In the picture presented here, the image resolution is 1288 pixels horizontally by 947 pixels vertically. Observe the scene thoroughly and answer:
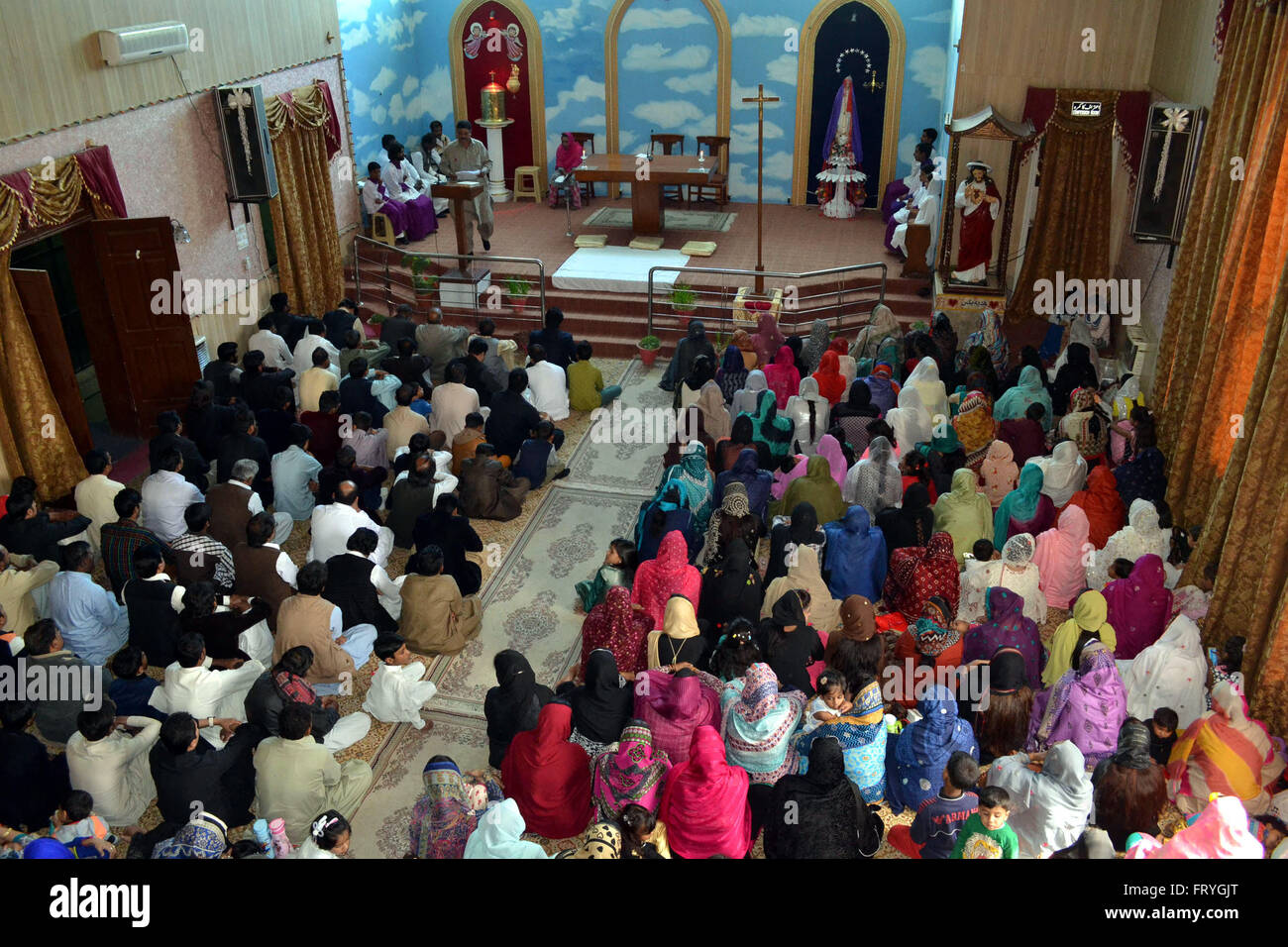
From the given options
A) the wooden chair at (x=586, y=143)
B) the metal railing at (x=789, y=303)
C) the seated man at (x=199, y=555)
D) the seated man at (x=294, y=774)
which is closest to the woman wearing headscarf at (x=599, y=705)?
the seated man at (x=294, y=774)

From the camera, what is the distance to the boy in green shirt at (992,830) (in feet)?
16.6

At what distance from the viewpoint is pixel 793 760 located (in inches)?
247

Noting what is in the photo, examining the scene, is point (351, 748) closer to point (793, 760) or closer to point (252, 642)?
point (252, 642)

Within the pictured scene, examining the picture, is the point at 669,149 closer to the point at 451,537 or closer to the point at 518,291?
the point at 518,291

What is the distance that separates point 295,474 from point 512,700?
382cm

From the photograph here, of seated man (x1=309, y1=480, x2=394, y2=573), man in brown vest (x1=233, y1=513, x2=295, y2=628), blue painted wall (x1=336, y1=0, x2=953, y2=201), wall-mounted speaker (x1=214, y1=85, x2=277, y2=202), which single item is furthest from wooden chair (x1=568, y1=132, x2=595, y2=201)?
man in brown vest (x1=233, y1=513, x2=295, y2=628)

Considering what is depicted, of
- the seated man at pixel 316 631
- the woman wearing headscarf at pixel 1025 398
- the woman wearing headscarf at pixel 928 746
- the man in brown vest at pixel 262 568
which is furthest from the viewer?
the woman wearing headscarf at pixel 1025 398

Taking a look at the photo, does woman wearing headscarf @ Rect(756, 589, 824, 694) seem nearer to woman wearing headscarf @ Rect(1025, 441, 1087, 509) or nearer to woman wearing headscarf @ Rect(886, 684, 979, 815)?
woman wearing headscarf @ Rect(886, 684, 979, 815)

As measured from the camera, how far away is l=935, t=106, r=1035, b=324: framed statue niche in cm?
1252

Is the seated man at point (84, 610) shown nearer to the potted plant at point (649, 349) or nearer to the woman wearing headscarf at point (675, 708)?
the woman wearing headscarf at point (675, 708)

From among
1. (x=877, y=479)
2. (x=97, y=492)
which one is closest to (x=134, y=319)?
(x=97, y=492)

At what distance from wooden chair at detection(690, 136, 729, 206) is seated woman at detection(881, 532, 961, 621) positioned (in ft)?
34.0

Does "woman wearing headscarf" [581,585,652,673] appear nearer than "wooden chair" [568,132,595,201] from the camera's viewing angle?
Yes

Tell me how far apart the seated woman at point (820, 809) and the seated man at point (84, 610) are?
4.76m
